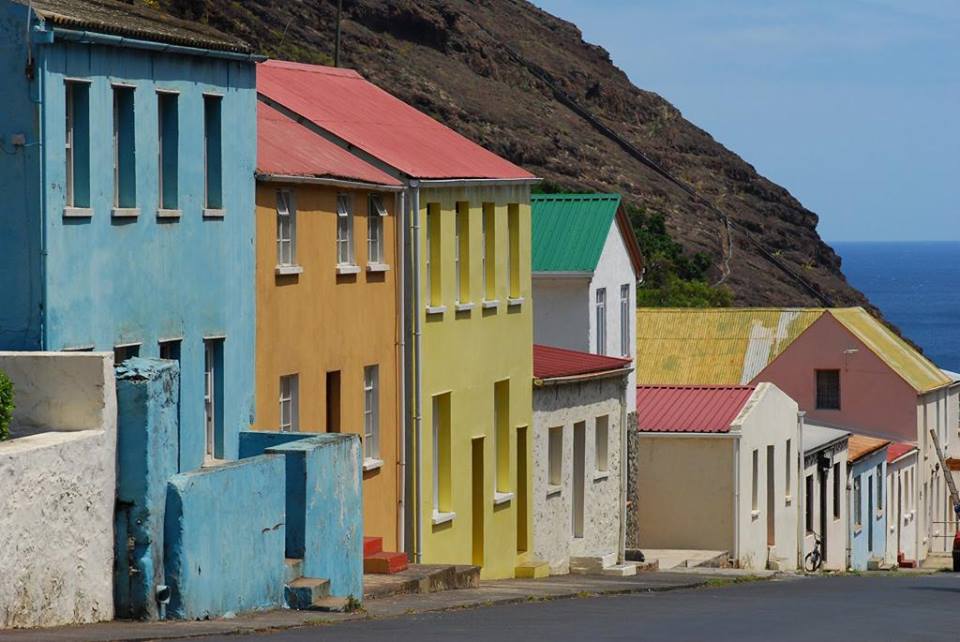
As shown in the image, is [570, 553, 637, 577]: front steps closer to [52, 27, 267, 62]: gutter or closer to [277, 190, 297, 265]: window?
[277, 190, 297, 265]: window

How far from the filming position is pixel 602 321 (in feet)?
139

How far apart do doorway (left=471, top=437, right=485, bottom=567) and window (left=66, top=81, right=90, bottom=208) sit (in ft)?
45.2

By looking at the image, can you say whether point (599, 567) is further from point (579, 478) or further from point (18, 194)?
point (18, 194)

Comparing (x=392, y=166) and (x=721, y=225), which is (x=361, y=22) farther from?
(x=392, y=166)

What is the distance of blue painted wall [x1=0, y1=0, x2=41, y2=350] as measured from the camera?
19.7 metres

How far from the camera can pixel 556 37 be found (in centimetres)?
14075

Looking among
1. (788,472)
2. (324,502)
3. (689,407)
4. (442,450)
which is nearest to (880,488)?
(788,472)

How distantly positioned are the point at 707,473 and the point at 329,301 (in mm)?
18291

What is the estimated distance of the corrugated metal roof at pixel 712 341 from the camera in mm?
64438

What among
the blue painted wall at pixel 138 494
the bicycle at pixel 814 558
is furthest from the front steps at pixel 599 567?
the blue painted wall at pixel 138 494

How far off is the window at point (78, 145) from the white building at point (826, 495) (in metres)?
31.3

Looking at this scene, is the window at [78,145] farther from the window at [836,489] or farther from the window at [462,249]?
the window at [836,489]

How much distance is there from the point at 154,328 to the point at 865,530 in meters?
37.7

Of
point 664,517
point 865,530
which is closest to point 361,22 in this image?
point 865,530
